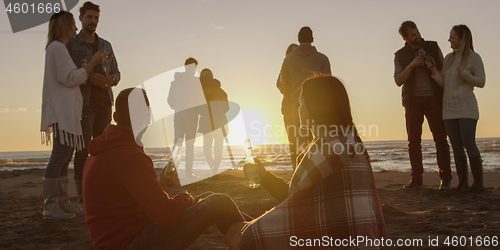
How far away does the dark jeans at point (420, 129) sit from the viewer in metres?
5.02

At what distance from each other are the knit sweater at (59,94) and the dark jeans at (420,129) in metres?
4.55

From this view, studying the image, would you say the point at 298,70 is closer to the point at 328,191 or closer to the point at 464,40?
the point at 464,40

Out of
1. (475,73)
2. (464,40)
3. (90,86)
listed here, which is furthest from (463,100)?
(90,86)

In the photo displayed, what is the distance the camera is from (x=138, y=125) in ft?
6.76

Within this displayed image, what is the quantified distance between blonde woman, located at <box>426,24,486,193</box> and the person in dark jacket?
3.91 m

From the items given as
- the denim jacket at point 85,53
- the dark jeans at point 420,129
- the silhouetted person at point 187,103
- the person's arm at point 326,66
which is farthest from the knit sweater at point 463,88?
the denim jacket at point 85,53

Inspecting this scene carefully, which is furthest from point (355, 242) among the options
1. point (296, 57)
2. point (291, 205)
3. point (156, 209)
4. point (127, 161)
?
point (296, 57)

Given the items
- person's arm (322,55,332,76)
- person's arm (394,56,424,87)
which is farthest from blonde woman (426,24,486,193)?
person's arm (322,55,332,76)

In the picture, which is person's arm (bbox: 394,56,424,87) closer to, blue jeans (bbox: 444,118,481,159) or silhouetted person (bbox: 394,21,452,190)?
silhouetted person (bbox: 394,21,452,190)

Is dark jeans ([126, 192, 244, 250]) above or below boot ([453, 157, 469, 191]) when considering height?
above

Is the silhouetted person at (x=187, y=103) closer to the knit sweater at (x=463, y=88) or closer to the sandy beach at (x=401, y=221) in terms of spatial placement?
the sandy beach at (x=401, y=221)

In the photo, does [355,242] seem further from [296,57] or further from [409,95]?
[409,95]

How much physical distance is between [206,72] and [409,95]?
395 cm

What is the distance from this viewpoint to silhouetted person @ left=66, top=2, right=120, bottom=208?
13.2 feet
